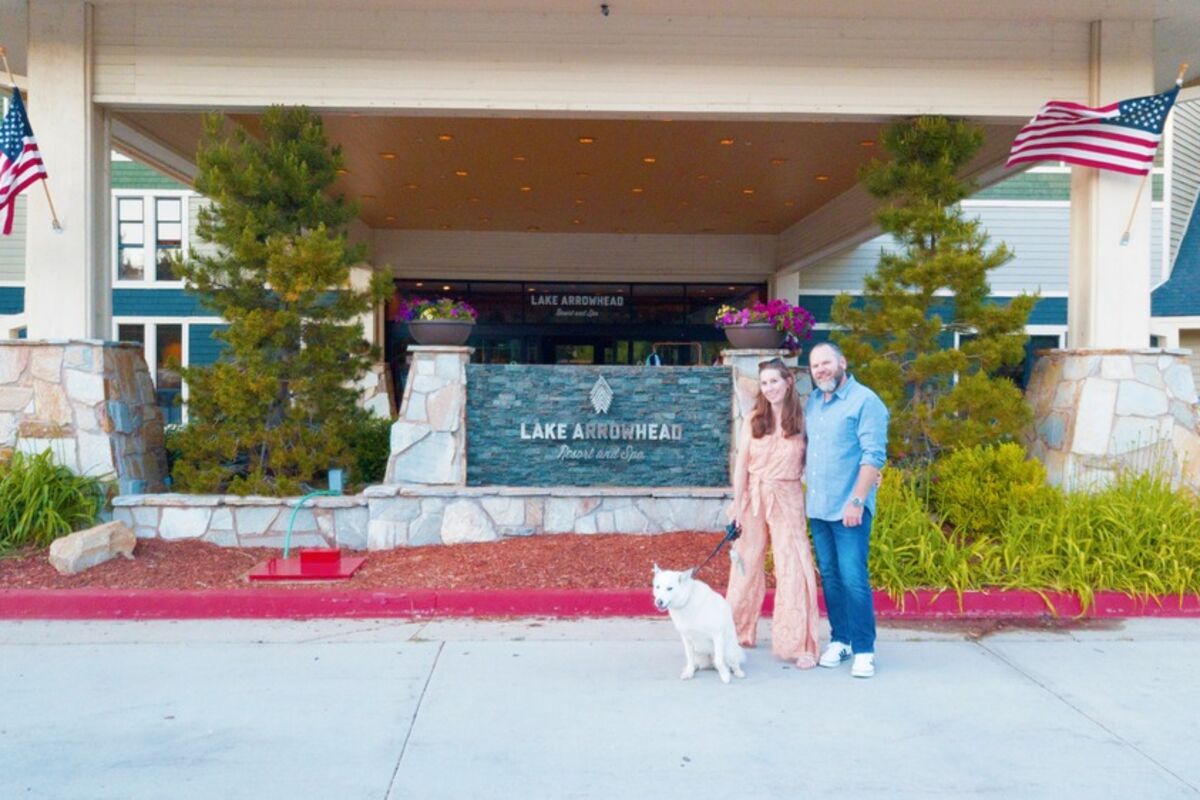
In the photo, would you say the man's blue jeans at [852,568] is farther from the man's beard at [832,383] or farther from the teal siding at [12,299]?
the teal siding at [12,299]

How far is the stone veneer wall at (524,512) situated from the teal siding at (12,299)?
12.6m

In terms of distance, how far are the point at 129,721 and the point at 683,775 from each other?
2712mm

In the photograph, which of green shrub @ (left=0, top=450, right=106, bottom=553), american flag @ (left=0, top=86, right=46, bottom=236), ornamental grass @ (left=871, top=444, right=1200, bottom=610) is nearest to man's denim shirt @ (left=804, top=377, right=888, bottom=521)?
ornamental grass @ (left=871, top=444, right=1200, bottom=610)

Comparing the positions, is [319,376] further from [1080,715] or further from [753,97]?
[1080,715]

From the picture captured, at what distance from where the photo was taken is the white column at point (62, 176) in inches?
344

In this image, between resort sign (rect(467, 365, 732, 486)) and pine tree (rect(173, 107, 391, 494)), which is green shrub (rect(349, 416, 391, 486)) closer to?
pine tree (rect(173, 107, 391, 494))

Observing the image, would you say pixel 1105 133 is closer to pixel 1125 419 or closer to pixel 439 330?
pixel 1125 419

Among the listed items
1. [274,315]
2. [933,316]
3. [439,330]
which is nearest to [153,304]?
[274,315]

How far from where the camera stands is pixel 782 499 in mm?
5820

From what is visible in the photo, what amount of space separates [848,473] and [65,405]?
21.4 ft

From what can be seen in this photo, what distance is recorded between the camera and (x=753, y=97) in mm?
9039

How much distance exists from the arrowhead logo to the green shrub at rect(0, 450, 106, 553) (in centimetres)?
419

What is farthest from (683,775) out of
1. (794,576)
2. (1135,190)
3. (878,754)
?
(1135,190)

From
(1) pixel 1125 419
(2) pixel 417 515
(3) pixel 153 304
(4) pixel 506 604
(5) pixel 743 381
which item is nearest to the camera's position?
(4) pixel 506 604
